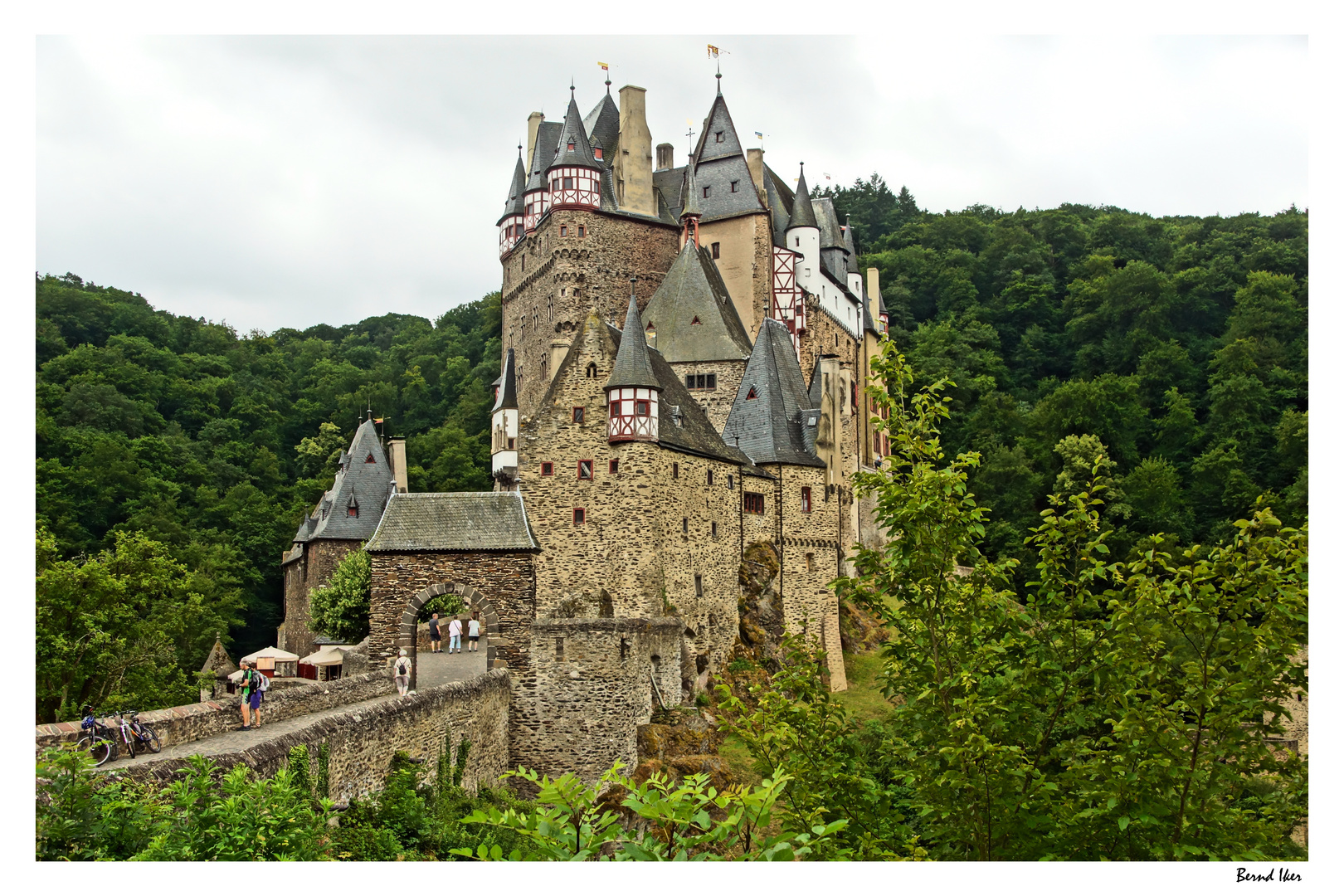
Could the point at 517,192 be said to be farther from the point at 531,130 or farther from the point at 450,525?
the point at 450,525

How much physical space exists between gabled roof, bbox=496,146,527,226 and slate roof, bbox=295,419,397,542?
12579mm

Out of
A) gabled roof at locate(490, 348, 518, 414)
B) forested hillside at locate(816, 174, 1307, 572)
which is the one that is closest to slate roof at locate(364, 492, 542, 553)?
gabled roof at locate(490, 348, 518, 414)

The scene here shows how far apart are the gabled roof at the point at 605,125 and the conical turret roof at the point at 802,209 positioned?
7712 mm

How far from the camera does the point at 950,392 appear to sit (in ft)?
217

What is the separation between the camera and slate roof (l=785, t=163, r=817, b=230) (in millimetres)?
48875

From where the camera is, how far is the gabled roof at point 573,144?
46.7 metres

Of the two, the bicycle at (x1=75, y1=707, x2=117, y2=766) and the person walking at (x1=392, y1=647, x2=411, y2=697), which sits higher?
the bicycle at (x1=75, y1=707, x2=117, y2=766)

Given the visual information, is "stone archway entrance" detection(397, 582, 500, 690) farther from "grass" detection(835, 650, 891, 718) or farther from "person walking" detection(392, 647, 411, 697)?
"grass" detection(835, 650, 891, 718)

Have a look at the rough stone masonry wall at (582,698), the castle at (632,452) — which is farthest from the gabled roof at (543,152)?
the rough stone masonry wall at (582,698)

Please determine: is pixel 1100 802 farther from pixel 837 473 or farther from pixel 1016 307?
pixel 1016 307

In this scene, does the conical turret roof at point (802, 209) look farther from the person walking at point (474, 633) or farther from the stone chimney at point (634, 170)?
the person walking at point (474, 633)

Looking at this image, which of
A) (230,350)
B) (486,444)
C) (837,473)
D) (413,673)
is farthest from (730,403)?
(230,350)

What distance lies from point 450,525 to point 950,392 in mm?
44195
